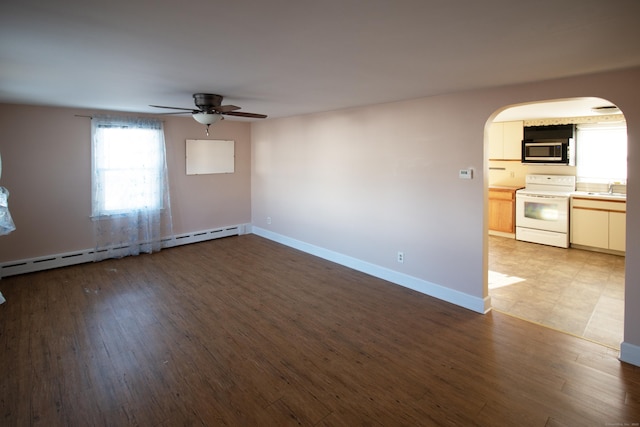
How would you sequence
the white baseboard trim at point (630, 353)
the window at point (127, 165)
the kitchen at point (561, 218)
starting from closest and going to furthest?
the white baseboard trim at point (630, 353)
the kitchen at point (561, 218)
the window at point (127, 165)

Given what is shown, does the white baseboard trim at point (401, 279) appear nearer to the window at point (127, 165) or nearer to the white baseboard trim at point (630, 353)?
the white baseboard trim at point (630, 353)

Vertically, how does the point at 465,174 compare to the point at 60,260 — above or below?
above

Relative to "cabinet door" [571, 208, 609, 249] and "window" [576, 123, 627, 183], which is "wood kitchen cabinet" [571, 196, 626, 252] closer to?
"cabinet door" [571, 208, 609, 249]

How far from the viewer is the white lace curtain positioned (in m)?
5.38

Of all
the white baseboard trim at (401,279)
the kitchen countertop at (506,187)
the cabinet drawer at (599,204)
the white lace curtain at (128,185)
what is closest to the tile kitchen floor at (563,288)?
the white baseboard trim at (401,279)

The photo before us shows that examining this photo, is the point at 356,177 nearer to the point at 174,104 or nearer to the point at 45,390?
the point at 174,104

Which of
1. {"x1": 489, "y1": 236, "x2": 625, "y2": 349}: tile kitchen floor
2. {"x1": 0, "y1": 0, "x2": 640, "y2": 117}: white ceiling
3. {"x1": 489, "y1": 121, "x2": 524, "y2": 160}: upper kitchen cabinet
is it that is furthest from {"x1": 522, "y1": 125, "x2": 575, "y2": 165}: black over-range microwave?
{"x1": 0, "y1": 0, "x2": 640, "y2": 117}: white ceiling

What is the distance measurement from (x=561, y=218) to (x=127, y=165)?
745cm

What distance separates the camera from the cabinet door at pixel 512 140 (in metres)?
6.74

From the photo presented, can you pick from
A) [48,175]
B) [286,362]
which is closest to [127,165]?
[48,175]

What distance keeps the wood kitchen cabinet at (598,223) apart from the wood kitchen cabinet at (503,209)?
39.2 inches

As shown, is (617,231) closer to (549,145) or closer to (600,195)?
(600,195)

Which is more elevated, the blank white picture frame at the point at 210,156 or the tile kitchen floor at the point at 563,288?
the blank white picture frame at the point at 210,156

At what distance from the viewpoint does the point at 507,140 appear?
22.7 ft
